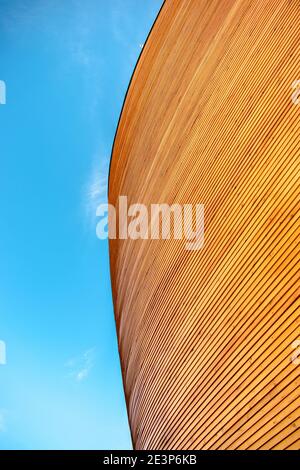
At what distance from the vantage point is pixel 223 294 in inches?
160

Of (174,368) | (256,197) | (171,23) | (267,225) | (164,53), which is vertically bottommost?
(174,368)

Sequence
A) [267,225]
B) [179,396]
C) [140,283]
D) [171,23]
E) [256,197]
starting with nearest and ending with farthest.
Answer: [267,225] < [256,197] < [179,396] < [140,283] < [171,23]

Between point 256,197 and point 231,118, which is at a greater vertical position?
point 231,118

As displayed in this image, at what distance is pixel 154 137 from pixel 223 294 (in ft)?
17.3

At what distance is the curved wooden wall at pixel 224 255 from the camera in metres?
3.23

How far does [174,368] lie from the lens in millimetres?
4801

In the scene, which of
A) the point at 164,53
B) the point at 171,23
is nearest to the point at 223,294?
the point at 164,53

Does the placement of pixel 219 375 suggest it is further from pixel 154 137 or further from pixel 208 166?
pixel 154 137

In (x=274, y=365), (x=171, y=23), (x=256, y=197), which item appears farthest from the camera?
(x=171, y=23)

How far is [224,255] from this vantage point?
167 inches

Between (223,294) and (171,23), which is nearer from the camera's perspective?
(223,294)

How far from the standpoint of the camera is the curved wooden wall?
3.23m

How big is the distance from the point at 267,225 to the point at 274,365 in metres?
1.47

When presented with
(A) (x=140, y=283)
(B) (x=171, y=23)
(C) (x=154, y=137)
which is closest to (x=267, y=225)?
(A) (x=140, y=283)
